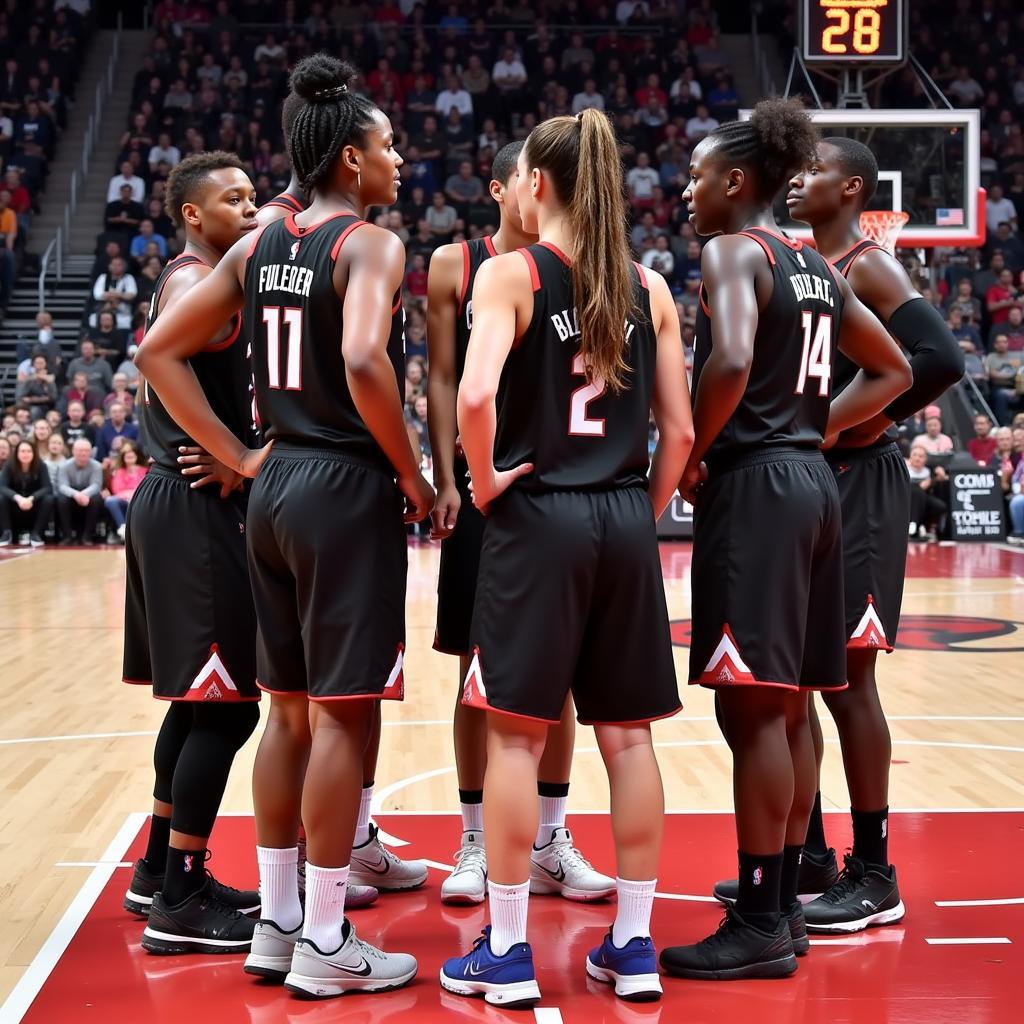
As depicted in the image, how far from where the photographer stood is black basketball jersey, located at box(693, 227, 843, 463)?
132 inches

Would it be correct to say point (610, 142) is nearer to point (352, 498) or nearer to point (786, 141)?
point (786, 141)

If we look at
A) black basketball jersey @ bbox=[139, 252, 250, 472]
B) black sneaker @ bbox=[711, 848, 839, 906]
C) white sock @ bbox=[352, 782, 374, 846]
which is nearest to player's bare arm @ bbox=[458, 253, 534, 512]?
black basketball jersey @ bbox=[139, 252, 250, 472]

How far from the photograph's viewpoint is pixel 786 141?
11.1ft

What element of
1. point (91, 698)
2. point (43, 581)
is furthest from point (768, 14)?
point (91, 698)

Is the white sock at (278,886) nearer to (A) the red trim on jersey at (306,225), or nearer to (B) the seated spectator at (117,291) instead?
(A) the red trim on jersey at (306,225)

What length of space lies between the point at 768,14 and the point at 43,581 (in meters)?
18.6

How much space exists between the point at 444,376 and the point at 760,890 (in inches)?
65.1

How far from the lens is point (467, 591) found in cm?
387

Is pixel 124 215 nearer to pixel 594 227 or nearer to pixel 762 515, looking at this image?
pixel 594 227

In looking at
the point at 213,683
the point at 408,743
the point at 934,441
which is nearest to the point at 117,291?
the point at 934,441

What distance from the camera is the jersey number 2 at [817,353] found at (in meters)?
3.39

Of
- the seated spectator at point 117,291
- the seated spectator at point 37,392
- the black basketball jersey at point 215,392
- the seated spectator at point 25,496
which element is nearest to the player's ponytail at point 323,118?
the black basketball jersey at point 215,392

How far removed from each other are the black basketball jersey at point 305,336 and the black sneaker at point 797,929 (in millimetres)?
1543

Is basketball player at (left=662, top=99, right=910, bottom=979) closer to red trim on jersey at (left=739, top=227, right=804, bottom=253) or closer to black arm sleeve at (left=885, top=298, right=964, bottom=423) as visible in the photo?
red trim on jersey at (left=739, top=227, right=804, bottom=253)
